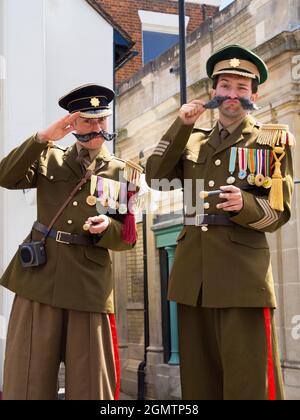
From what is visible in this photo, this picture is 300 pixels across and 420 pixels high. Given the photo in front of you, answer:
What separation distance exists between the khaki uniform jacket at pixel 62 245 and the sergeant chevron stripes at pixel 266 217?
2.17ft

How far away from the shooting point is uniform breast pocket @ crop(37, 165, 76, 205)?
3.39m

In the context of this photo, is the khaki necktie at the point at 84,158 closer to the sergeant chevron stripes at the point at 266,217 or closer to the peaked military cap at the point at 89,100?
the peaked military cap at the point at 89,100

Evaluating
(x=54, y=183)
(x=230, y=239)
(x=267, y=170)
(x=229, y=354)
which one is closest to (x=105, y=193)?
(x=54, y=183)

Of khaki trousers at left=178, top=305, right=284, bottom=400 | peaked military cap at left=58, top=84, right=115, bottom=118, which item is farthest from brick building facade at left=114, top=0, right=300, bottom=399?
peaked military cap at left=58, top=84, right=115, bottom=118

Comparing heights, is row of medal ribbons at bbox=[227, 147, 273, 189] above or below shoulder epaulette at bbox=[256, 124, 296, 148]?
below

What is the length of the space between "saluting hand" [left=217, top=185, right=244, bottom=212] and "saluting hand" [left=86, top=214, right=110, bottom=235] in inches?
21.8

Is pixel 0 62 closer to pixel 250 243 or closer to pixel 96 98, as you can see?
pixel 96 98

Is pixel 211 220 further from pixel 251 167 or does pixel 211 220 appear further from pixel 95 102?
pixel 95 102

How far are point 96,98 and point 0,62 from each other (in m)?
1.90

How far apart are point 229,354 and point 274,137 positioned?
96 centimetres

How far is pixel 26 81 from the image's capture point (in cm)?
502

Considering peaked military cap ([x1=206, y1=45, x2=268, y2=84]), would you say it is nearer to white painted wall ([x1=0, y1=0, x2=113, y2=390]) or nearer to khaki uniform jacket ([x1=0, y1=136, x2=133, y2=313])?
khaki uniform jacket ([x1=0, y1=136, x2=133, y2=313])

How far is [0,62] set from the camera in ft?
16.5

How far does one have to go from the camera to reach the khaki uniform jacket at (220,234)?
2994 mm
